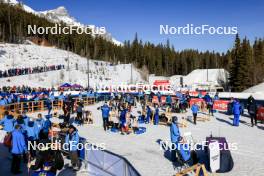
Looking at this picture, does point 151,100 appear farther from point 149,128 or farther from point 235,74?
point 235,74

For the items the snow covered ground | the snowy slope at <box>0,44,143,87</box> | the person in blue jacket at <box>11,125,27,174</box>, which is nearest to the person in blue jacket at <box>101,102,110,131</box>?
the snow covered ground

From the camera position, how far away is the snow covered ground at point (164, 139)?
10.1m

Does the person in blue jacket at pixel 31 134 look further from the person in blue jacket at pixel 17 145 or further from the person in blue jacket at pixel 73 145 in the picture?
the person in blue jacket at pixel 73 145

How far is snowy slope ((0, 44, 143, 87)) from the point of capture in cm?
5866

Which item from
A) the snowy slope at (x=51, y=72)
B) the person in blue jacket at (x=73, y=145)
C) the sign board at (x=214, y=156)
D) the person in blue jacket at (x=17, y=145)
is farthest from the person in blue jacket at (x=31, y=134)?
the snowy slope at (x=51, y=72)

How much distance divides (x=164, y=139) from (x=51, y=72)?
5423 cm

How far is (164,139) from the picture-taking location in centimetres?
1462

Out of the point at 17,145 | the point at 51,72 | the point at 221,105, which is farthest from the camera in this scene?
the point at 51,72

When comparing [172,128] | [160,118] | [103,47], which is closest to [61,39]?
[103,47]

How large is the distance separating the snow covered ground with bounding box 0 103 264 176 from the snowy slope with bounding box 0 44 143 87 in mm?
38271

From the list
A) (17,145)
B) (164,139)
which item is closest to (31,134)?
(17,145)

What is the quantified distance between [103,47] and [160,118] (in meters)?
97.0

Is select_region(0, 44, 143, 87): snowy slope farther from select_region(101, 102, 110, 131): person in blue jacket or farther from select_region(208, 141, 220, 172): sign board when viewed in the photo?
select_region(208, 141, 220, 172): sign board

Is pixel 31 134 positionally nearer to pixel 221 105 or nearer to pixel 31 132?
pixel 31 132
